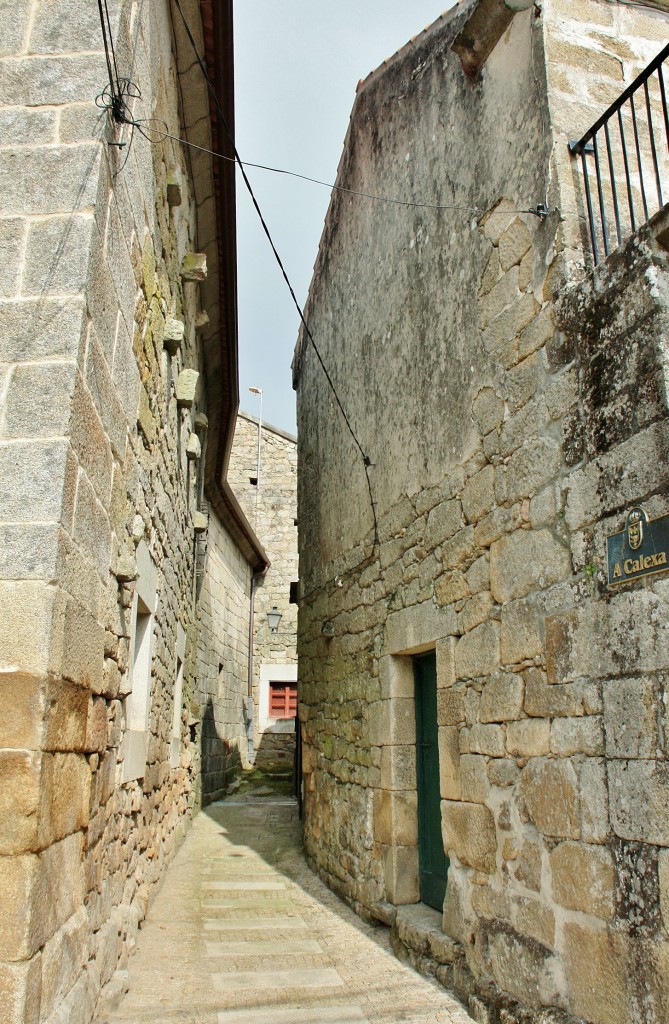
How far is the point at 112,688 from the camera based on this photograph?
132 inches

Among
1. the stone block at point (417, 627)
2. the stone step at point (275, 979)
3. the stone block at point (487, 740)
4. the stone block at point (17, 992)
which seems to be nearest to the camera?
the stone block at point (17, 992)

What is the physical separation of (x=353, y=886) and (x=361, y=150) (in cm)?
533

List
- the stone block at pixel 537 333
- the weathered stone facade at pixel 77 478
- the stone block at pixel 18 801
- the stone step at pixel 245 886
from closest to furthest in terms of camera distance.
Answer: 1. the stone block at pixel 18 801
2. the weathered stone facade at pixel 77 478
3. the stone block at pixel 537 333
4. the stone step at pixel 245 886

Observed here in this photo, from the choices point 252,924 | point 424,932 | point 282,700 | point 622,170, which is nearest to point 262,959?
point 252,924

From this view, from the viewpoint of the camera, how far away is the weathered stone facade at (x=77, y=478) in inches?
Answer: 91.7

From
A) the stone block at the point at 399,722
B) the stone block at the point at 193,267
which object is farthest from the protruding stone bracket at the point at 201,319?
the stone block at the point at 399,722

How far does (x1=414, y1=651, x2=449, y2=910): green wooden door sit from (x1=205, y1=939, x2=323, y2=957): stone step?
707 mm

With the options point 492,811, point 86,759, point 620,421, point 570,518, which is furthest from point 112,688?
point 620,421

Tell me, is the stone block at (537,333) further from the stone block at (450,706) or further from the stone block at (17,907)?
the stone block at (17,907)

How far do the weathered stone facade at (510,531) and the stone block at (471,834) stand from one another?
0.06 ft

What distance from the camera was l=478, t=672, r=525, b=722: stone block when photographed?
3.32m

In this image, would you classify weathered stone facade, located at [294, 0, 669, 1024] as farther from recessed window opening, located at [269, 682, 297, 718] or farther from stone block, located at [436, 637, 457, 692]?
recessed window opening, located at [269, 682, 297, 718]

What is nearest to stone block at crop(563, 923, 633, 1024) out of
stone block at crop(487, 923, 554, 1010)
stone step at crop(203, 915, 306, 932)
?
stone block at crop(487, 923, 554, 1010)

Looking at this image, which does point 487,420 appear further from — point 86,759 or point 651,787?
point 86,759
